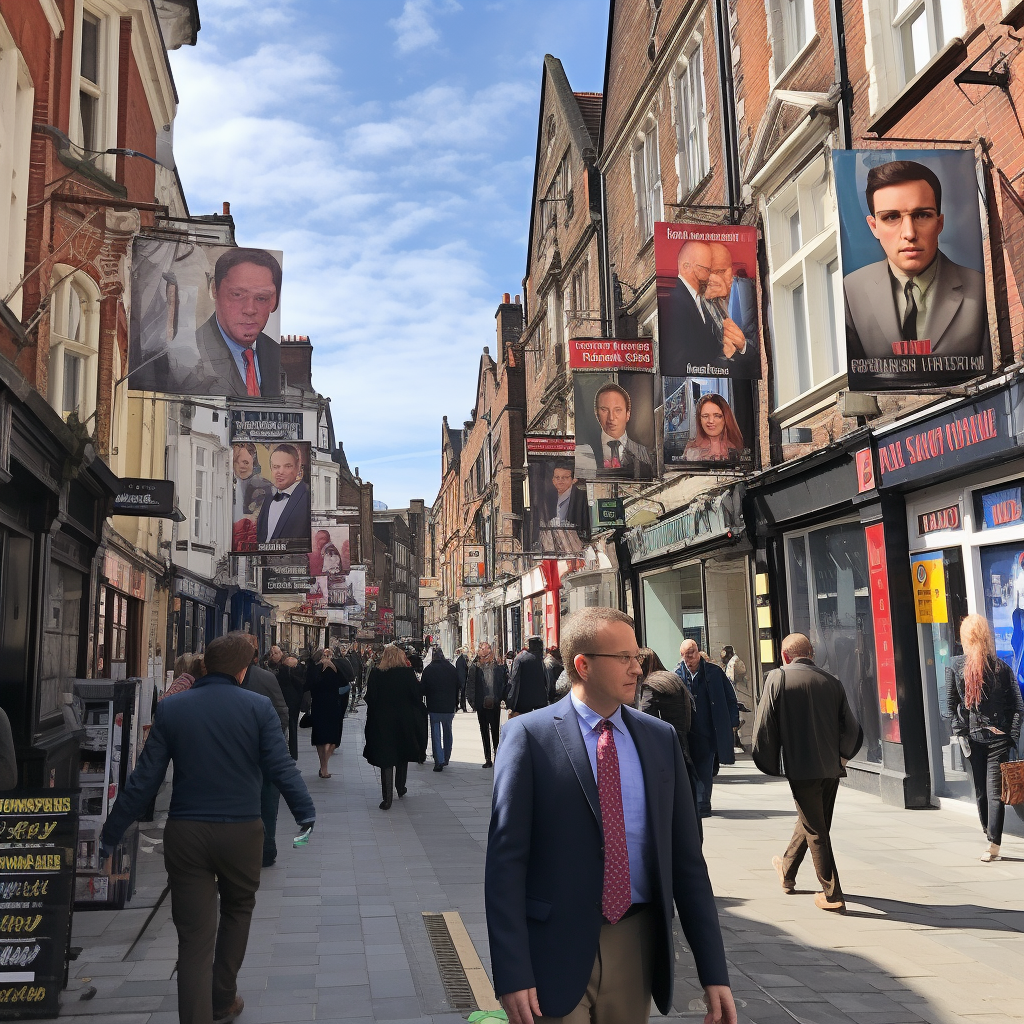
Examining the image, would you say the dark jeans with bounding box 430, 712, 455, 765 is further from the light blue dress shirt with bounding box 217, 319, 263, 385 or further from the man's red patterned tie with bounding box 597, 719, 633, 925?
the man's red patterned tie with bounding box 597, 719, 633, 925

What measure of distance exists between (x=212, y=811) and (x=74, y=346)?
28.9ft

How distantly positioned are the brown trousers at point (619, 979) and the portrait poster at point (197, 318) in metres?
9.11

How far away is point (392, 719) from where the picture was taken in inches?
474

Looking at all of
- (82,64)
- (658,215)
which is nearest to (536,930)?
(82,64)

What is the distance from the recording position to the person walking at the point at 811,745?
6895 millimetres

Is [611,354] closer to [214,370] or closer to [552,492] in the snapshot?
[552,492]

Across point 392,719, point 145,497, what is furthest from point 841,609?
point 145,497

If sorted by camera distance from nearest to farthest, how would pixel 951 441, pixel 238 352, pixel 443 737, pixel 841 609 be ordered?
pixel 951 441 < pixel 238 352 < pixel 841 609 < pixel 443 737

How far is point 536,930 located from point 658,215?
18564 millimetres

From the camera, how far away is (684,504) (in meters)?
18.3

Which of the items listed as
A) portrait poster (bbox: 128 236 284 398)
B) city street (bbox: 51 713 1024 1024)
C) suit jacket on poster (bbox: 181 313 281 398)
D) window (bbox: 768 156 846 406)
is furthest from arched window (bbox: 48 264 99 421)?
window (bbox: 768 156 846 406)

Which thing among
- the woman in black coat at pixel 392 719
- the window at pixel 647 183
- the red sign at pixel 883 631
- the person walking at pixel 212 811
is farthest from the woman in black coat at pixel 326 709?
the window at pixel 647 183

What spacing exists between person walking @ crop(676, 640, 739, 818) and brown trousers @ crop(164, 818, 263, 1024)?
571 cm

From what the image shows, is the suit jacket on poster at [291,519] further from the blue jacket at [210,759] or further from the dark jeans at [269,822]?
the blue jacket at [210,759]
